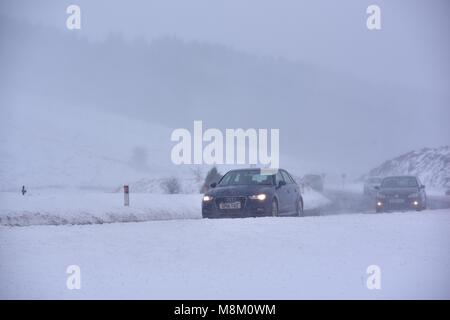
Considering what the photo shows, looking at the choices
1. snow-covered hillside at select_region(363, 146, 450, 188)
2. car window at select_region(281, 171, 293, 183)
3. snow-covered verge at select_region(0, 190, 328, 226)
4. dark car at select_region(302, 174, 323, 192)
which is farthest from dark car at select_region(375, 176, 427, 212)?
snow-covered hillside at select_region(363, 146, 450, 188)

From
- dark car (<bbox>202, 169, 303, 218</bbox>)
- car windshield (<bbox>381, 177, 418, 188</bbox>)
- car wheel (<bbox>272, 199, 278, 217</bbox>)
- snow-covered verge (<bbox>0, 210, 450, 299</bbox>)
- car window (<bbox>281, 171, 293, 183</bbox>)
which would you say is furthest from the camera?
car windshield (<bbox>381, 177, 418, 188</bbox>)

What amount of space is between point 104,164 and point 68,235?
64.4 meters

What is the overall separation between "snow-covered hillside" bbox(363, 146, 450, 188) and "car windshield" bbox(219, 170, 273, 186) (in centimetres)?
4285

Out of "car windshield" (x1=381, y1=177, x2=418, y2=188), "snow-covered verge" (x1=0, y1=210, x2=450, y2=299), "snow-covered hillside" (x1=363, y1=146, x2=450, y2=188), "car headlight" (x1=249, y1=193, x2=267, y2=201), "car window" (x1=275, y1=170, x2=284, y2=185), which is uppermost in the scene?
"snow-covered hillside" (x1=363, y1=146, x2=450, y2=188)

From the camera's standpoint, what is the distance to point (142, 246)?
9.55m

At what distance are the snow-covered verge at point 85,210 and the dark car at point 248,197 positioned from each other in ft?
15.6

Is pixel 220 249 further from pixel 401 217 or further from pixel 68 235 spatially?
pixel 401 217

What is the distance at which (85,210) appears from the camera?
2027 cm

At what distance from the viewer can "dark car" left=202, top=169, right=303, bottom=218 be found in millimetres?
15266

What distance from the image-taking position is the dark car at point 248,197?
15.3m

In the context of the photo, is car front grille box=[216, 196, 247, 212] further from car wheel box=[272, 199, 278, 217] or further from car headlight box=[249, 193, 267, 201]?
car wheel box=[272, 199, 278, 217]

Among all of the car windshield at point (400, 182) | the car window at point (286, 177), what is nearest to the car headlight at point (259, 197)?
the car window at point (286, 177)

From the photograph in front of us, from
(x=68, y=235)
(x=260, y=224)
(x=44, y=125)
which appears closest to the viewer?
(x=68, y=235)
